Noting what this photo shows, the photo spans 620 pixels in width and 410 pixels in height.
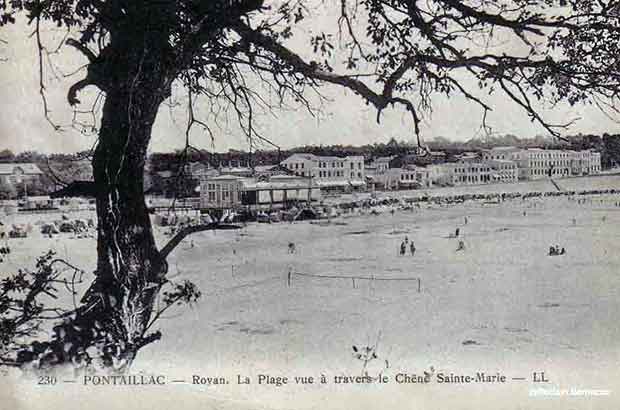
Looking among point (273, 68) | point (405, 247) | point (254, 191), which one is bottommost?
point (405, 247)

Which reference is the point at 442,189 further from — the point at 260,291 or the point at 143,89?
the point at 143,89

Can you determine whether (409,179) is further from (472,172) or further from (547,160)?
(547,160)

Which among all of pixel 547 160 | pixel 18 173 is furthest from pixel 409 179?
pixel 18 173

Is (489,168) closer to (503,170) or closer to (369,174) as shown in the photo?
(503,170)

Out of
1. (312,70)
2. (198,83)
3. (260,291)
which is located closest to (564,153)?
(312,70)

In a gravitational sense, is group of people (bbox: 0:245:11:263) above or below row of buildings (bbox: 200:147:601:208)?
below

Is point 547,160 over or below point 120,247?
over

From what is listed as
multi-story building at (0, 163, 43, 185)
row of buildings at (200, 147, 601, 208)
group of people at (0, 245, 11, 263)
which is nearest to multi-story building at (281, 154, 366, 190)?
row of buildings at (200, 147, 601, 208)

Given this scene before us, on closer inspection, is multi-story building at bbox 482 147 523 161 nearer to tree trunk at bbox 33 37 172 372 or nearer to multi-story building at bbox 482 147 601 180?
multi-story building at bbox 482 147 601 180

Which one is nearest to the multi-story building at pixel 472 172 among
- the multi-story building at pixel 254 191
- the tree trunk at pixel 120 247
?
the multi-story building at pixel 254 191

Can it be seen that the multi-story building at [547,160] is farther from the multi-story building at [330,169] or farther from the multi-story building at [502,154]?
the multi-story building at [330,169]
